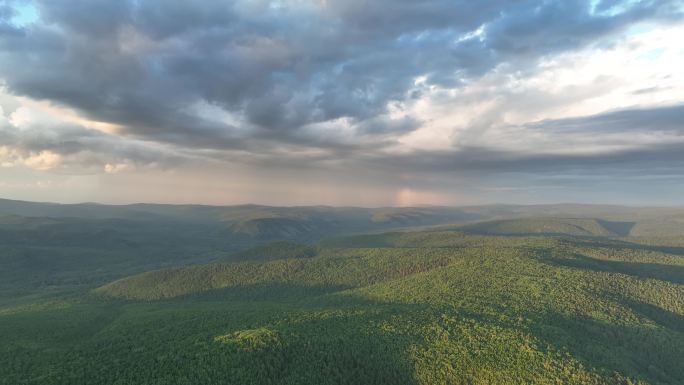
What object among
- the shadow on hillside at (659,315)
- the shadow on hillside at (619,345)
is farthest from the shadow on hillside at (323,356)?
the shadow on hillside at (659,315)

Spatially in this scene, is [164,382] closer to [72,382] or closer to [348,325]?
[72,382]

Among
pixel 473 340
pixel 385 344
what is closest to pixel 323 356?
pixel 385 344

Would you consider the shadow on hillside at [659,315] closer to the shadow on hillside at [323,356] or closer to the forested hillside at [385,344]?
the forested hillside at [385,344]

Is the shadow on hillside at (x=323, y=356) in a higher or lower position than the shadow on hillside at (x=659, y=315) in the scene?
higher

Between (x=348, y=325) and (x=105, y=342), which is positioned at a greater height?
(x=348, y=325)

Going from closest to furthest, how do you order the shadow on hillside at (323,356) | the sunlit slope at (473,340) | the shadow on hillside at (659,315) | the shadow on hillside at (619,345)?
the shadow on hillside at (323,356), the sunlit slope at (473,340), the shadow on hillside at (619,345), the shadow on hillside at (659,315)

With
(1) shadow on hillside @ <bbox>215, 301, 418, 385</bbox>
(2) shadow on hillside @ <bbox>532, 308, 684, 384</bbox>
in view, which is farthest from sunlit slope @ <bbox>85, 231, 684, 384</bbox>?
(2) shadow on hillside @ <bbox>532, 308, 684, 384</bbox>

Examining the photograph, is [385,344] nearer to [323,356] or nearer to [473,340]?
[323,356]

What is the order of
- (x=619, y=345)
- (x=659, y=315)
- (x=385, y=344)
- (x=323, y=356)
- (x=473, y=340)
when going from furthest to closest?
1. (x=659, y=315)
2. (x=619, y=345)
3. (x=473, y=340)
4. (x=385, y=344)
5. (x=323, y=356)

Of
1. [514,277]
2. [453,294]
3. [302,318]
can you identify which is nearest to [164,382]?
[302,318]
